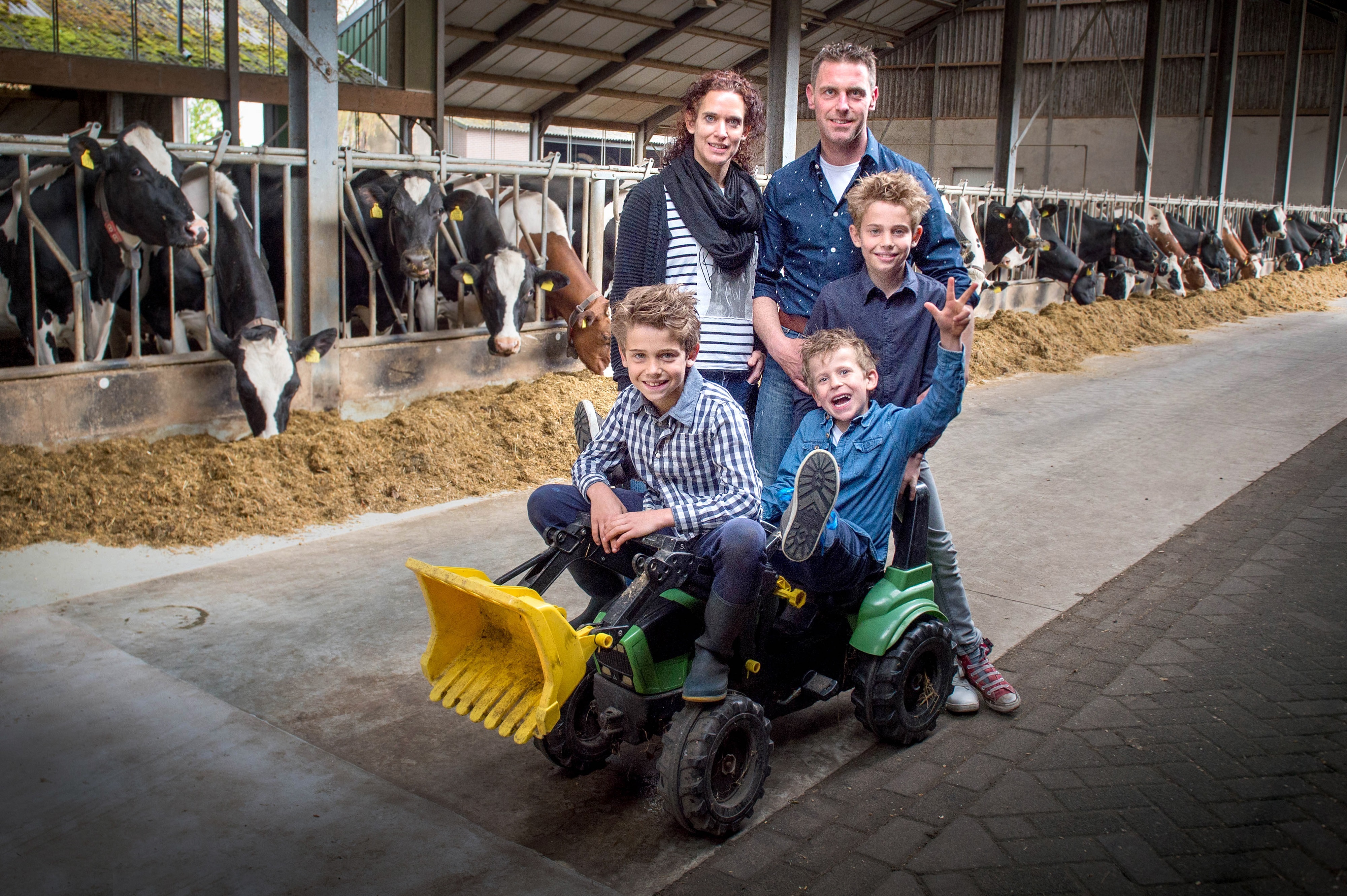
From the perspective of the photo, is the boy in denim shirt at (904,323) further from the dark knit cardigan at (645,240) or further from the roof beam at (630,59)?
the roof beam at (630,59)

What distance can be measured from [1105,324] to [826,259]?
382 inches

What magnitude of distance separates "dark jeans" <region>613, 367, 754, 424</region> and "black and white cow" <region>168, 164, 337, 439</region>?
2700 millimetres

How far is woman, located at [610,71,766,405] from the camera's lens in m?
3.09

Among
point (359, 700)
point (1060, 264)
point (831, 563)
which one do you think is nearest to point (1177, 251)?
point (1060, 264)

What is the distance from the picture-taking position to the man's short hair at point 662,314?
261cm

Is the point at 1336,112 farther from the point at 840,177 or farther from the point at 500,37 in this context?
the point at 840,177

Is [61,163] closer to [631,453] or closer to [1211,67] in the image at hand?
[631,453]

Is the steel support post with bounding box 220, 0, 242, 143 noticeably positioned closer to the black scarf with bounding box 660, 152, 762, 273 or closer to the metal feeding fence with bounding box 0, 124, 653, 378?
the metal feeding fence with bounding box 0, 124, 653, 378

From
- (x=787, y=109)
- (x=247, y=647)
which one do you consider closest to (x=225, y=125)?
(x=787, y=109)

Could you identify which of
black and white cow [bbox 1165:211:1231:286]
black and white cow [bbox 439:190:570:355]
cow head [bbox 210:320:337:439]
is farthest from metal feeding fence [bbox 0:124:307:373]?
black and white cow [bbox 1165:211:1231:286]

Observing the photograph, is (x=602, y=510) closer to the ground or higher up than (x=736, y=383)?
closer to the ground

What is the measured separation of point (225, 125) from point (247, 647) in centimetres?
1111

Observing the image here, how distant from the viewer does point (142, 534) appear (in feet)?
14.6

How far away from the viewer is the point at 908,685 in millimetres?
2955
